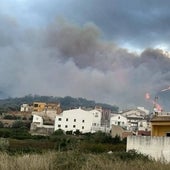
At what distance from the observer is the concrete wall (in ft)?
85.7

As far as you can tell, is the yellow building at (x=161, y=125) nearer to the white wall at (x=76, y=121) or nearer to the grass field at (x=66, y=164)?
the grass field at (x=66, y=164)

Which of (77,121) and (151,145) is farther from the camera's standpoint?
(77,121)

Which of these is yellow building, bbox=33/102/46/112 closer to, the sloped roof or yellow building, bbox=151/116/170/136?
yellow building, bbox=151/116/170/136

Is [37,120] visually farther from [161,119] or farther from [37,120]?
[161,119]

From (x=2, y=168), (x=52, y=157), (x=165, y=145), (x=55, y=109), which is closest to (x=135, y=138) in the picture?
(x=165, y=145)

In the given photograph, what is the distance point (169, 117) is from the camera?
3136 cm

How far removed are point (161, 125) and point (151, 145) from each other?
4913 mm

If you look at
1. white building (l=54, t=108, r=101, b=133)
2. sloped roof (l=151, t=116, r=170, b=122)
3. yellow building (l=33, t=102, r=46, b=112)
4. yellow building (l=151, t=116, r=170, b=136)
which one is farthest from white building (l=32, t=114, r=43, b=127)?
sloped roof (l=151, t=116, r=170, b=122)

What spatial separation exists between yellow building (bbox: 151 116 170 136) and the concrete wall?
352 centimetres

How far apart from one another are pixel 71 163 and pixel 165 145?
14.7m

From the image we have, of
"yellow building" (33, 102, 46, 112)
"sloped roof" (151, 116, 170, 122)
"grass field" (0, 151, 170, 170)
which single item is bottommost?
"grass field" (0, 151, 170, 170)

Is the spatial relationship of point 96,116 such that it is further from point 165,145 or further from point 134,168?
point 134,168

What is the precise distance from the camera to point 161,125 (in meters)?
31.9

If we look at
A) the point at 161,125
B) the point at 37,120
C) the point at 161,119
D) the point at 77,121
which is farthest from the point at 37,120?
the point at 161,119
